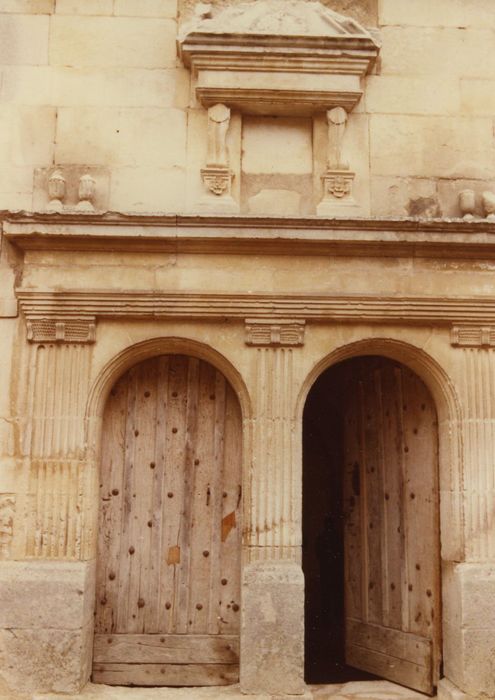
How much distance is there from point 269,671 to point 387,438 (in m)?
1.83

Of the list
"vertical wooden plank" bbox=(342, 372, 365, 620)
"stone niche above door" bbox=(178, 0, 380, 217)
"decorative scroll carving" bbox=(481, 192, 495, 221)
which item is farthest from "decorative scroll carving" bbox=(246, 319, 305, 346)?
"decorative scroll carving" bbox=(481, 192, 495, 221)

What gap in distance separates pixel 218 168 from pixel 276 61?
0.81 m

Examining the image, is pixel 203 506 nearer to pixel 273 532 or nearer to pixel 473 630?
pixel 273 532

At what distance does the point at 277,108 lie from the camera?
5.51m

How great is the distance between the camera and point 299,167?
550 cm

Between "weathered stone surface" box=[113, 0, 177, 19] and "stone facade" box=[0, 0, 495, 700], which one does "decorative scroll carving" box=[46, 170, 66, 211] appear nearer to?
"stone facade" box=[0, 0, 495, 700]

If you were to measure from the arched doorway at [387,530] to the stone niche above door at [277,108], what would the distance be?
1.41 meters

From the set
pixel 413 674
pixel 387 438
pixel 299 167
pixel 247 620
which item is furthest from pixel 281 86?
pixel 413 674

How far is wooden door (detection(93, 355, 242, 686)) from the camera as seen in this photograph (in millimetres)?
5215

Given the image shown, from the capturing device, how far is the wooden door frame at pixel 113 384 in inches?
201

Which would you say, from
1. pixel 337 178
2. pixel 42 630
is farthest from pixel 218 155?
pixel 42 630

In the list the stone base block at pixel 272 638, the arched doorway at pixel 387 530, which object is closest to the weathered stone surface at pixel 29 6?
the arched doorway at pixel 387 530

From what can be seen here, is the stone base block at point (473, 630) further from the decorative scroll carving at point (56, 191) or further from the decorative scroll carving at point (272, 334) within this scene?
the decorative scroll carving at point (56, 191)

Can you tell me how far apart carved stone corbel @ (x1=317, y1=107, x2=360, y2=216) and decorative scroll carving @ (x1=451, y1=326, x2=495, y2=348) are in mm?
1012
